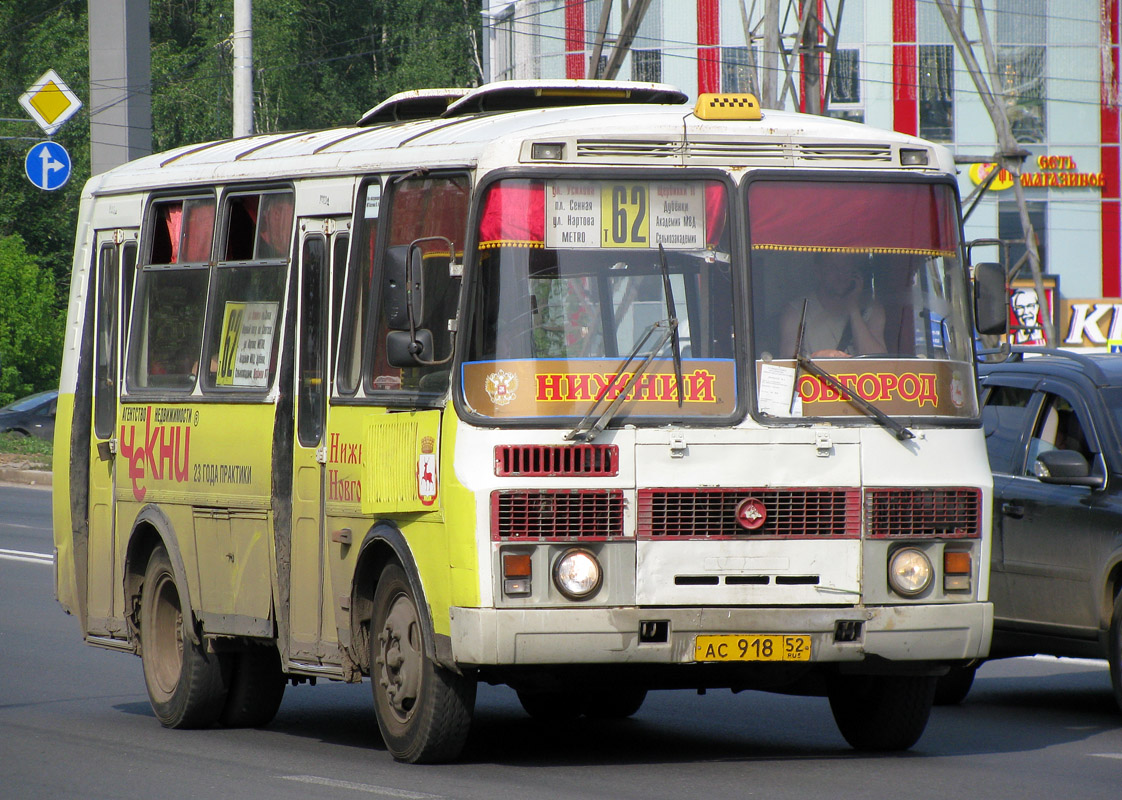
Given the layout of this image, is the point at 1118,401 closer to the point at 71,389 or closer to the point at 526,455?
the point at 526,455

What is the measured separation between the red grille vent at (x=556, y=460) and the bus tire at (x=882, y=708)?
1.71 m

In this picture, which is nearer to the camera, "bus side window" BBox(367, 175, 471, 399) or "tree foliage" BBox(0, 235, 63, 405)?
"bus side window" BBox(367, 175, 471, 399)

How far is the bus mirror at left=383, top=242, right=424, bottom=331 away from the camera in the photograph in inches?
297

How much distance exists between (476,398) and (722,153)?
1.43m

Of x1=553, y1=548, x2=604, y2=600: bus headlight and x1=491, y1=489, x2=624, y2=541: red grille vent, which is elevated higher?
x1=491, y1=489, x2=624, y2=541: red grille vent

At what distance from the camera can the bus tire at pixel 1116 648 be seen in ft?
30.9

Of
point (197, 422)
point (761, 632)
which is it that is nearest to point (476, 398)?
point (761, 632)

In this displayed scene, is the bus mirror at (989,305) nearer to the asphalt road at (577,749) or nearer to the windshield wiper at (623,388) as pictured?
the windshield wiper at (623,388)

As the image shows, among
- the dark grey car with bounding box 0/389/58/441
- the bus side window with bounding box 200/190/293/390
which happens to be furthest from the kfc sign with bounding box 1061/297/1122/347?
the bus side window with bounding box 200/190/293/390

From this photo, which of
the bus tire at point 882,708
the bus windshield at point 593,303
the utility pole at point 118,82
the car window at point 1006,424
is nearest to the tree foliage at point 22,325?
the utility pole at point 118,82

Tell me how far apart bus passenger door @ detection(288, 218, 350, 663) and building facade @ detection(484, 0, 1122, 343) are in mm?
37099

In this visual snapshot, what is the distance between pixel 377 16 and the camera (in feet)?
210

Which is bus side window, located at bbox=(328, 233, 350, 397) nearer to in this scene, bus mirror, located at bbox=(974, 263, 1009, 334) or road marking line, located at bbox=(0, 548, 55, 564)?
bus mirror, located at bbox=(974, 263, 1009, 334)

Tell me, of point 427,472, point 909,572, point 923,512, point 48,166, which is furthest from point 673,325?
point 48,166
